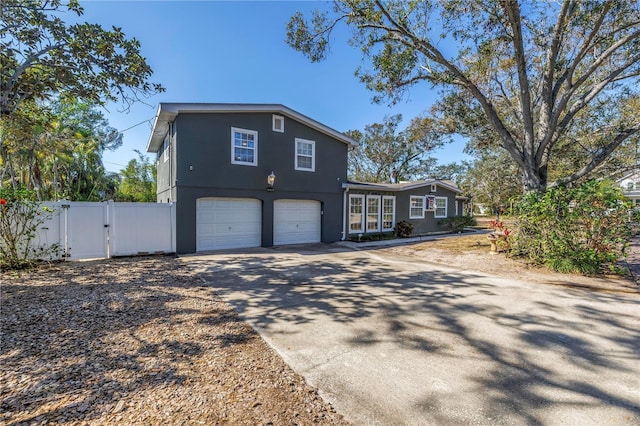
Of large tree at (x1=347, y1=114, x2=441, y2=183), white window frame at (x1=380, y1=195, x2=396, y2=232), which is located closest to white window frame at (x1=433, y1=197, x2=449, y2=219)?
white window frame at (x1=380, y1=195, x2=396, y2=232)

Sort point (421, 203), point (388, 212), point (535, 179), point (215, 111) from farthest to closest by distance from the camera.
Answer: point (421, 203) → point (388, 212) → point (215, 111) → point (535, 179)

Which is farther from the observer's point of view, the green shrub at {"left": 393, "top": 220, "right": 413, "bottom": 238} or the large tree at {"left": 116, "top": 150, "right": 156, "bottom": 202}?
the large tree at {"left": 116, "top": 150, "right": 156, "bottom": 202}

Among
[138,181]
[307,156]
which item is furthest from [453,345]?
[138,181]

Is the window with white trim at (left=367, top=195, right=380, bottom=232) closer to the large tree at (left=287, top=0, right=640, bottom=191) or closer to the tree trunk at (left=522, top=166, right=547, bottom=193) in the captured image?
the large tree at (left=287, top=0, right=640, bottom=191)

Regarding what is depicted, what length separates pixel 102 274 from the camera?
6227 mm

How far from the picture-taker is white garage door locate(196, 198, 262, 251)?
31.7ft

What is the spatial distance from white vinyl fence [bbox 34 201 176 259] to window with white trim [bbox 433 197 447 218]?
48.9 ft

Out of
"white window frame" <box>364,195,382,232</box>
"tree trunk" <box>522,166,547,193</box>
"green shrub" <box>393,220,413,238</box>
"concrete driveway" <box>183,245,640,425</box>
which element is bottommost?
"concrete driveway" <box>183,245,640,425</box>

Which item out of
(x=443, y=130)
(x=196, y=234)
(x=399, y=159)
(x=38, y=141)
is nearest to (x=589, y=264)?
(x=443, y=130)

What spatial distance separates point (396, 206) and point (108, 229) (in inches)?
500

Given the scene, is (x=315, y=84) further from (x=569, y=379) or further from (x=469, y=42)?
(x=569, y=379)

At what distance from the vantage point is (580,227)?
6.38 m

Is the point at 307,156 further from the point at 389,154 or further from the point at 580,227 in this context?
the point at 389,154

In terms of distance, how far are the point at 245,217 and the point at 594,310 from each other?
9.56 meters
